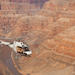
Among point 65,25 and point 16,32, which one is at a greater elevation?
point 65,25

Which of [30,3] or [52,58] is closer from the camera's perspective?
[52,58]

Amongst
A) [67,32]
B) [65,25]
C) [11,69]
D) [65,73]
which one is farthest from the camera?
[65,25]

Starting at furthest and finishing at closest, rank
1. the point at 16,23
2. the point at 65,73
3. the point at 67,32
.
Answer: the point at 16,23 < the point at 67,32 < the point at 65,73

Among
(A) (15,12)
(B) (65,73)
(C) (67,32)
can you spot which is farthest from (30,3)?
(B) (65,73)

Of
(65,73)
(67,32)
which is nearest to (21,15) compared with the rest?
(67,32)

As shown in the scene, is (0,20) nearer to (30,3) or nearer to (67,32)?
(30,3)

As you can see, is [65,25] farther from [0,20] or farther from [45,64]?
[0,20]
